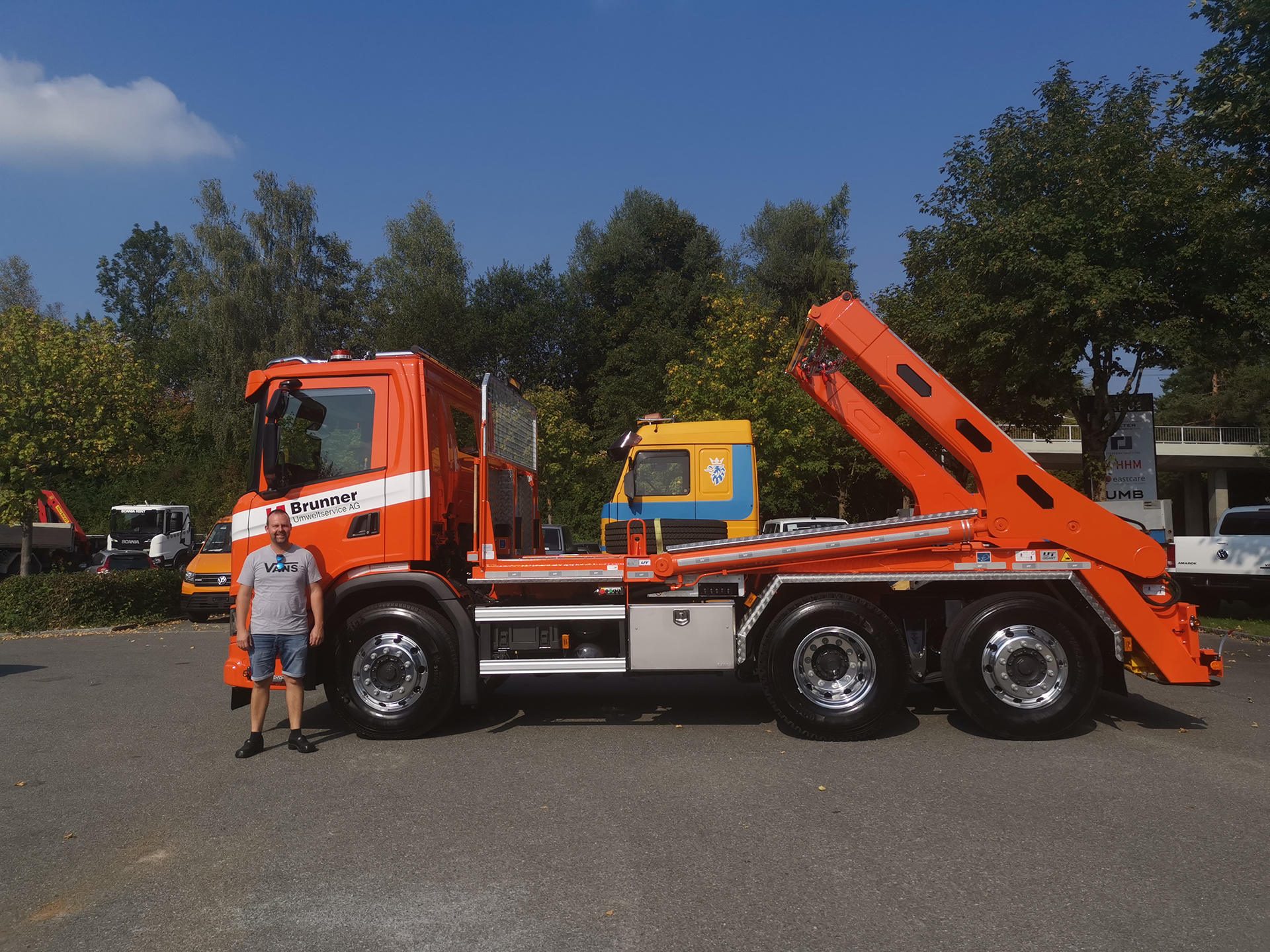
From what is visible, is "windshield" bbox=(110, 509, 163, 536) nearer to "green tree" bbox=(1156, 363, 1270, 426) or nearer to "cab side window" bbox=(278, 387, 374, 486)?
"cab side window" bbox=(278, 387, 374, 486)

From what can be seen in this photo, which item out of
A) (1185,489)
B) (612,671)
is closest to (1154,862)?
(612,671)

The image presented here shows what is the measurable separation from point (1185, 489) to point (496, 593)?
2250 inches

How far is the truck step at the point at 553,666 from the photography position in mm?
7156

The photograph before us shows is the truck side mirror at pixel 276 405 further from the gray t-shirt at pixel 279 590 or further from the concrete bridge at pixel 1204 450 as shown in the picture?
the concrete bridge at pixel 1204 450

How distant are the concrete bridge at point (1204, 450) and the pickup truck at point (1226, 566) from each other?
28306 millimetres

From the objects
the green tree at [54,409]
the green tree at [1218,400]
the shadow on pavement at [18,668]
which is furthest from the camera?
the green tree at [1218,400]

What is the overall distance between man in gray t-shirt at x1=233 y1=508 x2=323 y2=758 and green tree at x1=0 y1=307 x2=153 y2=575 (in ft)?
41.7

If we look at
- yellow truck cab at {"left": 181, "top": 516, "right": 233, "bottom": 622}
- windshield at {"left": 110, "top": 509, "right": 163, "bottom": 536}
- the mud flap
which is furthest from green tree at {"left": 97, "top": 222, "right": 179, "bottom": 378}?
the mud flap

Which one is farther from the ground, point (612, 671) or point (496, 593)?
point (496, 593)

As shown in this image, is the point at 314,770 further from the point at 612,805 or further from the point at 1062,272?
the point at 1062,272

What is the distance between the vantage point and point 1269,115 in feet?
38.5

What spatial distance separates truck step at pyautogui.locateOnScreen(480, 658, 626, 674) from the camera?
716 cm

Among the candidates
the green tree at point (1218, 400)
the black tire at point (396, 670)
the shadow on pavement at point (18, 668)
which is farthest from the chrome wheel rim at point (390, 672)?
the green tree at point (1218, 400)

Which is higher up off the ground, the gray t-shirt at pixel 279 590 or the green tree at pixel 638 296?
the green tree at pixel 638 296
